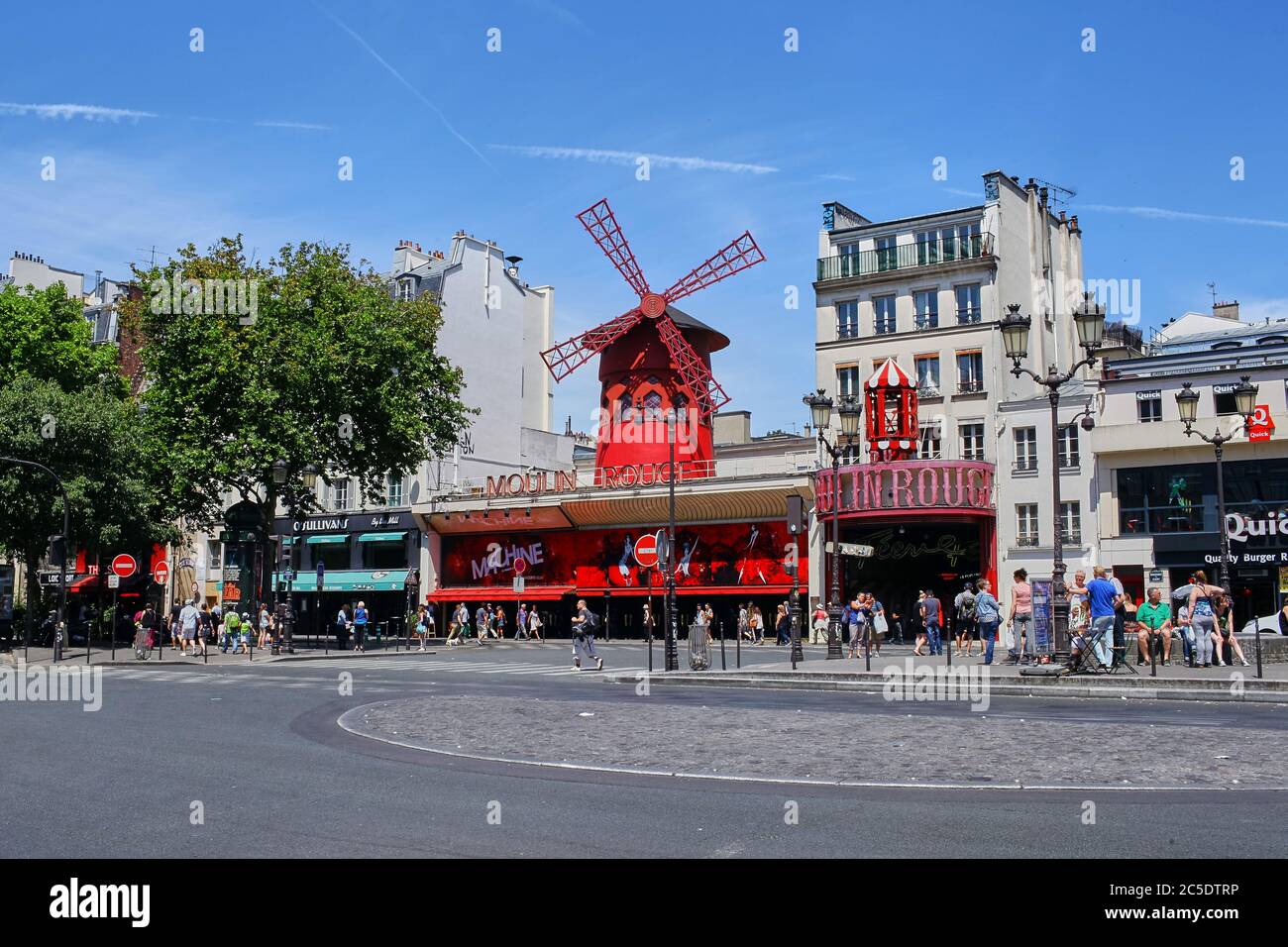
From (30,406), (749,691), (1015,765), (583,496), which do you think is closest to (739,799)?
(1015,765)

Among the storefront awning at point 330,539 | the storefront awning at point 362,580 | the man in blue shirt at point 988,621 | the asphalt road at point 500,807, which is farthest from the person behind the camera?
the storefront awning at point 330,539

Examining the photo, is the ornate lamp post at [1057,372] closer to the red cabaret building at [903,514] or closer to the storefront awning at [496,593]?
the red cabaret building at [903,514]

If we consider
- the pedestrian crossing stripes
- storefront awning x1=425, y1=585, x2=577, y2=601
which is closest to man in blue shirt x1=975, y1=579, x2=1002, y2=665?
the pedestrian crossing stripes

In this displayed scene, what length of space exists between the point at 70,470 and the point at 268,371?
21.2ft

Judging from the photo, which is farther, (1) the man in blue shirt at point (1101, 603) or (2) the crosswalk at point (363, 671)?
(2) the crosswalk at point (363, 671)

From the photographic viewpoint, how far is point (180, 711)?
15078 mm

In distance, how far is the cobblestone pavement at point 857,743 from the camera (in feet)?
30.5

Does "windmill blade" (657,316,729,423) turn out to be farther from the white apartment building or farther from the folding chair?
the folding chair

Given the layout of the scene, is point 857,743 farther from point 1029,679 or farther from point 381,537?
point 381,537

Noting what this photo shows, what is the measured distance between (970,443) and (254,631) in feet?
82.7

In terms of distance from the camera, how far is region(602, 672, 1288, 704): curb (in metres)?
16.2

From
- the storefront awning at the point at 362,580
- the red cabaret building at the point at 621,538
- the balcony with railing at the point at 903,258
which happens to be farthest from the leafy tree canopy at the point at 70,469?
the balcony with railing at the point at 903,258

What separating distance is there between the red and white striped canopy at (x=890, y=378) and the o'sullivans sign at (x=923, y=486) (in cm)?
275

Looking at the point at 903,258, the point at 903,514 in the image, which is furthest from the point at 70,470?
the point at 903,258
